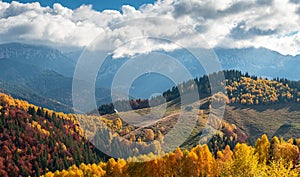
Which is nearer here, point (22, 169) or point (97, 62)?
point (97, 62)

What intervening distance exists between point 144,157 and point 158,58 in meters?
60.3

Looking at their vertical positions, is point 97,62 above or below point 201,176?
above

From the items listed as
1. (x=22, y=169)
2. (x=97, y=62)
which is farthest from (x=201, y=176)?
(x=22, y=169)

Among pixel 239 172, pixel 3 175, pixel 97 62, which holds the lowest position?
pixel 3 175

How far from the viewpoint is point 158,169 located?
128m

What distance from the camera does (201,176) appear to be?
128 m

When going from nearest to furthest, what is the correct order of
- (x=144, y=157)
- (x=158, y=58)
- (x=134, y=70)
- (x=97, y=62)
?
(x=97, y=62) < (x=134, y=70) < (x=158, y=58) < (x=144, y=157)

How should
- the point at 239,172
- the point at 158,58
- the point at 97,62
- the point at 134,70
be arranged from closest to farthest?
the point at 97,62 < the point at 134,70 < the point at 158,58 < the point at 239,172

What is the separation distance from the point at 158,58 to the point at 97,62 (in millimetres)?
17101

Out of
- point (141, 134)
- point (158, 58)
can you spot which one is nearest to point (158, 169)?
point (141, 134)

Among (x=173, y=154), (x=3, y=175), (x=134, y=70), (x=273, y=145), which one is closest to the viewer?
(x=134, y=70)

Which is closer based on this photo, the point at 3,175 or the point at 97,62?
the point at 97,62

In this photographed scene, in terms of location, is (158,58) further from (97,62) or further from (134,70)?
(97,62)

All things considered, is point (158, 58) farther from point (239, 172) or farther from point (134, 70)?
point (239, 172)
